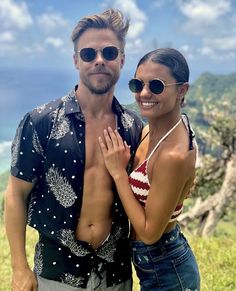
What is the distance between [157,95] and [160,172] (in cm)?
48

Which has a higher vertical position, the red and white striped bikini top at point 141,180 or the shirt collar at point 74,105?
the shirt collar at point 74,105

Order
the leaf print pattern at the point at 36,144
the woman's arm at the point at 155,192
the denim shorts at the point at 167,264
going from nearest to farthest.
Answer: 1. the woman's arm at the point at 155,192
2. the denim shorts at the point at 167,264
3. the leaf print pattern at the point at 36,144

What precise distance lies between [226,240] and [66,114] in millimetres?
6594

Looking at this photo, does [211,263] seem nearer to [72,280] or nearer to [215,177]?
[72,280]

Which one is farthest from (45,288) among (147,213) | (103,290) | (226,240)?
(226,240)

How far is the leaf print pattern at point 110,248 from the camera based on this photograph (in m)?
3.92

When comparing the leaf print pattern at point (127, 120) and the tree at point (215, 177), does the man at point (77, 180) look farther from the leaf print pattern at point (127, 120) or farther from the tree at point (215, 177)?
the tree at point (215, 177)

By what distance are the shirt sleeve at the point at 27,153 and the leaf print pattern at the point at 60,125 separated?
0.44ft

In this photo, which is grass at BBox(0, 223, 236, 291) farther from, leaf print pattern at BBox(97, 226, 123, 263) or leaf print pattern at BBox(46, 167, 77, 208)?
leaf print pattern at BBox(46, 167, 77, 208)

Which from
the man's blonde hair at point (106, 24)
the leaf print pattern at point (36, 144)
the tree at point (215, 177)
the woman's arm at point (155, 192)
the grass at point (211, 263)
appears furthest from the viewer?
the tree at point (215, 177)

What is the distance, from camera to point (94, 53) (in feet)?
12.5

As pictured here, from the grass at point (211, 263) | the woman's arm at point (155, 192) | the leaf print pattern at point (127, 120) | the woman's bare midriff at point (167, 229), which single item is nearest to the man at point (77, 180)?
the leaf print pattern at point (127, 120)

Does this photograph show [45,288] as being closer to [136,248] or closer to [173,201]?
[136,248]

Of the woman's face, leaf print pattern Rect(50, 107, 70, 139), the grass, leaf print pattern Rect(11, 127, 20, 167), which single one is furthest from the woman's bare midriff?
the grass
